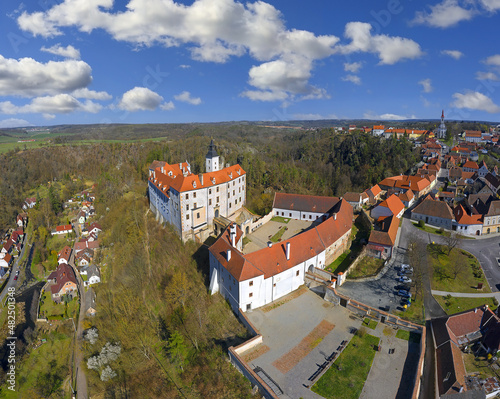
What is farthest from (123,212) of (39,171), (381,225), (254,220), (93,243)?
(39,171)

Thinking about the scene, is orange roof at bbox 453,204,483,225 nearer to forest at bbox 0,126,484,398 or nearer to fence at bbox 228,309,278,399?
forest at bbox 0,126,484,398

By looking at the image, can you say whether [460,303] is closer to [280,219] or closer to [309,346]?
[309,346]

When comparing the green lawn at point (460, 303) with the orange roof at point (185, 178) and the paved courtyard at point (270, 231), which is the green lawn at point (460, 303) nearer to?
the paved courtyard at point (270, 231)

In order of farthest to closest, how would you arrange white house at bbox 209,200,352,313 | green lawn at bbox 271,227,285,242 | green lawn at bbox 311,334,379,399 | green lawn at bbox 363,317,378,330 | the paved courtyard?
green lawn at bbox 271,227,285,242
the paved courtyard
white house at bbox 209,200,352,313
green lawn at bbox 363,317,378,330
green lawn at bbox 311,334,379,399

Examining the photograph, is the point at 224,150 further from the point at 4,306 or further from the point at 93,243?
the point at 4,306

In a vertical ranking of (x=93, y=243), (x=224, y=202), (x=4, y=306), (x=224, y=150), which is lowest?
(x=4, y=306)

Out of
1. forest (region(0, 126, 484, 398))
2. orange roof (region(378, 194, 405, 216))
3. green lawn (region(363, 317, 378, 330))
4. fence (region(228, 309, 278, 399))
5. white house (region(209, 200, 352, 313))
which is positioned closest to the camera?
fence (region(228, 309, 278, 399))

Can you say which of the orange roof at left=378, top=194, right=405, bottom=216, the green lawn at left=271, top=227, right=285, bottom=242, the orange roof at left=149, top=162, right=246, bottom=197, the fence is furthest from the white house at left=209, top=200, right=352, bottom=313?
the orange roof at left=378, top=194, right=405, bottom=216
